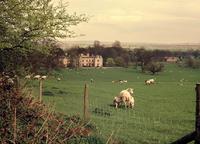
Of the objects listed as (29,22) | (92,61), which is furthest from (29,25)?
(92,61)

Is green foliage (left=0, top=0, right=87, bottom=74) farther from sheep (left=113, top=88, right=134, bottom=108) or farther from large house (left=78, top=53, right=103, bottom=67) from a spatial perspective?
large house (left=78, top=53, right=103, bottom=67)

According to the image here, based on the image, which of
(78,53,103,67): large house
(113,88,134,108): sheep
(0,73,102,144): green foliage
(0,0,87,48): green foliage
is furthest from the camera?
(78,53,103,67): large house

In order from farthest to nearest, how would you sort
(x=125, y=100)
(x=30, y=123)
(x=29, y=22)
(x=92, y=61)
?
(x=92, y=61), (x=125, y=100), (x=29, y=22), (x=30, y=123)

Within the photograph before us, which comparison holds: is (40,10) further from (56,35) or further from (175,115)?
(175,115)

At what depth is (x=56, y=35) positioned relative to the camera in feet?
82.7

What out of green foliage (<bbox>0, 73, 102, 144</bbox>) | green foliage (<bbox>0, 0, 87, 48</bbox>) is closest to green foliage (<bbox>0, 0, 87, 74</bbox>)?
green foliage (<bbox>0, 0, 87, 48</bbox>)

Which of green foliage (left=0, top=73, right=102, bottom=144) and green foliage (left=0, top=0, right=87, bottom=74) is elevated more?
green foliage (left=0, top=0, right=87, bottom=74)

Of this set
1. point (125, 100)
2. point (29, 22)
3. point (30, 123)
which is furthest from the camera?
point (125, 100)

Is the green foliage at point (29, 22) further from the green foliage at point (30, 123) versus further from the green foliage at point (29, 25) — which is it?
the green foliage at point (30, 123)

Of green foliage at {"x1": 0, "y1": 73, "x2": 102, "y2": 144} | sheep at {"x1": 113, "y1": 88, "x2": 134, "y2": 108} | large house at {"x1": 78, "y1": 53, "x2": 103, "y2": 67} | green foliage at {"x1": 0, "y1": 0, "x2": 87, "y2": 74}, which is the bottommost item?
large house at {"x1": 78, "y1": 53, "x2": 103, "y2": 67}

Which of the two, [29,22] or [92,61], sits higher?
[29,22]

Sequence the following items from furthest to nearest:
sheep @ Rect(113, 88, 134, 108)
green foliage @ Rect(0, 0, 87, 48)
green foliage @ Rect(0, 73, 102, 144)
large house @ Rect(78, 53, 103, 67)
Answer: large house @ Rect(78, 53, 103, 67) < sheep @ Rect(113, 88, 134, 108) < green foliage @ Rect(0, 0, 87, 48) < green foliage @ Rect(0, 73, 102, 144)

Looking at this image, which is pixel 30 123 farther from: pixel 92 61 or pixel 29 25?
pixel 92 61

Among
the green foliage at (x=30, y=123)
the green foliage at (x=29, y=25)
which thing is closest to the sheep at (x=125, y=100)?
the green foliage at (x=29, y=25)
